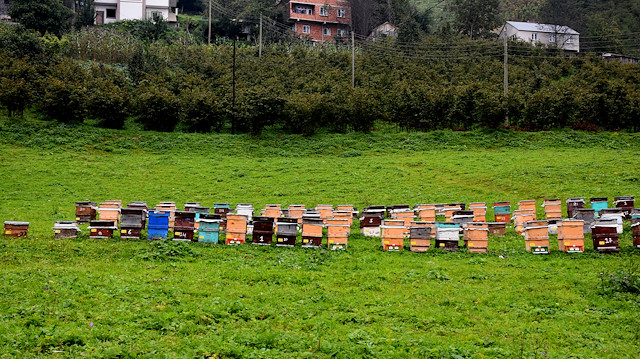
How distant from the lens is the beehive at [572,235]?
54.3 feet

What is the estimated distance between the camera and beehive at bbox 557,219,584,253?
16.6 meters

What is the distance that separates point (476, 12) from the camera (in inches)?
2729

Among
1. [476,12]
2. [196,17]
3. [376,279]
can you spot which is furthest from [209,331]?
[196,17]

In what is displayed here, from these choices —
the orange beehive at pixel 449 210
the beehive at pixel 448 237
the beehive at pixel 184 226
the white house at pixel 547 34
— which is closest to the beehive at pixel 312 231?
the beehive at pixel 184 226

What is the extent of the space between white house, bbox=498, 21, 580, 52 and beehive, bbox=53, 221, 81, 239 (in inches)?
2575

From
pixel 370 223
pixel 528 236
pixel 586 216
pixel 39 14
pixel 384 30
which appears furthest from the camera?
pixel 384 30

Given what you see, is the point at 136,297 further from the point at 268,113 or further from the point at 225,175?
the point at 268,113

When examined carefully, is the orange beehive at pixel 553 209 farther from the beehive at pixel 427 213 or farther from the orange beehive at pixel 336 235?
the orange beehive at pixel 336 235

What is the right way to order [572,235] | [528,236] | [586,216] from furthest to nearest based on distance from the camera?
[586,216], [528,236], [572,235]

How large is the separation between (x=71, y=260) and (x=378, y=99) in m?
33.9

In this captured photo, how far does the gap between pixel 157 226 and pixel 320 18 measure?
200ft

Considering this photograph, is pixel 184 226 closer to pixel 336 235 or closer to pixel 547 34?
pixel 336 235

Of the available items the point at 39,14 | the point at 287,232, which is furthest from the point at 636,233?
the point at 39,14

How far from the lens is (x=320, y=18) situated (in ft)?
241
